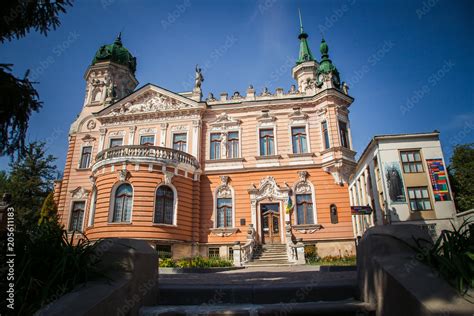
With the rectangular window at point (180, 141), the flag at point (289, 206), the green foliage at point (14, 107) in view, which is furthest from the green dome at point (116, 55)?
the green foliage at point (14, 107)

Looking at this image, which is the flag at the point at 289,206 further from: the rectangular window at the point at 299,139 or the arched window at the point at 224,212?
the arched window at the point at 224,212

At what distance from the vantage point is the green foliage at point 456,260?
323 centimetres

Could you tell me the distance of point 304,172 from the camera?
21906 mm

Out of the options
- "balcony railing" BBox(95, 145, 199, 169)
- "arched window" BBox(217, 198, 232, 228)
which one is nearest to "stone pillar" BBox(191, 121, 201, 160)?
"balcony railing" BBox(95, 145, 199, 169)

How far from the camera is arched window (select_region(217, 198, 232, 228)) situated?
21.9 metres

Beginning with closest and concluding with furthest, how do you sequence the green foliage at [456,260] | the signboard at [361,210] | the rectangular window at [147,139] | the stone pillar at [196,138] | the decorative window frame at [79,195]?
1. the green foliage at [456,260]
2. the signboard at [361,210]
3. the stone pillar at [196,138]
4. the decorative window frame at [79,195]
5. the rectangular window at [147,139]

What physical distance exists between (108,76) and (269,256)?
23.0 meters

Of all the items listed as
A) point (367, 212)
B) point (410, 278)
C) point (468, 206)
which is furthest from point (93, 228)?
point (468, 206)

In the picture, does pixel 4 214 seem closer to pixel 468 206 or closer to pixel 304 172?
pixel 304 172

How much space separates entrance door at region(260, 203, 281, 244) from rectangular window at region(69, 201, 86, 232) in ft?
47.1

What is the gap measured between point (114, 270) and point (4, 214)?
770cm

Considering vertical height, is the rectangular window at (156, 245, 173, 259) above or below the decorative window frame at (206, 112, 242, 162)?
below

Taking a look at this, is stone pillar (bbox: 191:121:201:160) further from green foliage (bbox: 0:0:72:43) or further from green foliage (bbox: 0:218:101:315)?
green foliage (bbox: 0:218:101:315)

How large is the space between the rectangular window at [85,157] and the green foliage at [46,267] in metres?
22.1
